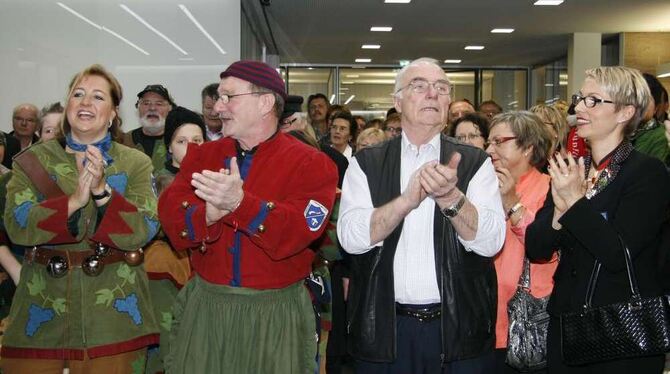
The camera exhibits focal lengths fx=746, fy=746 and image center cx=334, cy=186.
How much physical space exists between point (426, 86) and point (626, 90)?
0.81 m

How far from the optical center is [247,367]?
2588 mm

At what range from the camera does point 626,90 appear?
298 cm

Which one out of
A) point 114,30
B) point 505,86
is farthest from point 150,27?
point 505,86

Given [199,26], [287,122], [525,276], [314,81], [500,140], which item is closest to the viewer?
[525,276]

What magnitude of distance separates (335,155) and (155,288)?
2.04m

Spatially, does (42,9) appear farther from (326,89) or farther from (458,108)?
(326,89)

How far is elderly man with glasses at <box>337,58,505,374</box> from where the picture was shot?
2674 mm

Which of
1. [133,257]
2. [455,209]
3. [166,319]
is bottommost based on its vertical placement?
[166,319]

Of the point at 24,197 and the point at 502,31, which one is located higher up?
the point at 502,31

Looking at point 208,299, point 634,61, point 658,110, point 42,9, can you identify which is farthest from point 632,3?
point 208,299

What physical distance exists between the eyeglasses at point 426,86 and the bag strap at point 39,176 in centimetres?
147

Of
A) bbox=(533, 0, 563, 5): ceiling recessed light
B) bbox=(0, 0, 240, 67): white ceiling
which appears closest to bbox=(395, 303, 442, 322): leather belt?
bbox=(0, 0, 240, 67): white ceiling

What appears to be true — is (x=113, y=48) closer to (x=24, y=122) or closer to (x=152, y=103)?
(x=24, y=122)

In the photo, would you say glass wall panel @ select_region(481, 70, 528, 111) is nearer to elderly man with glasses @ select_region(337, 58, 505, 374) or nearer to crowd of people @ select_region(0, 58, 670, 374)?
crowd of people @ select_region(0, 58, 670, 374)
